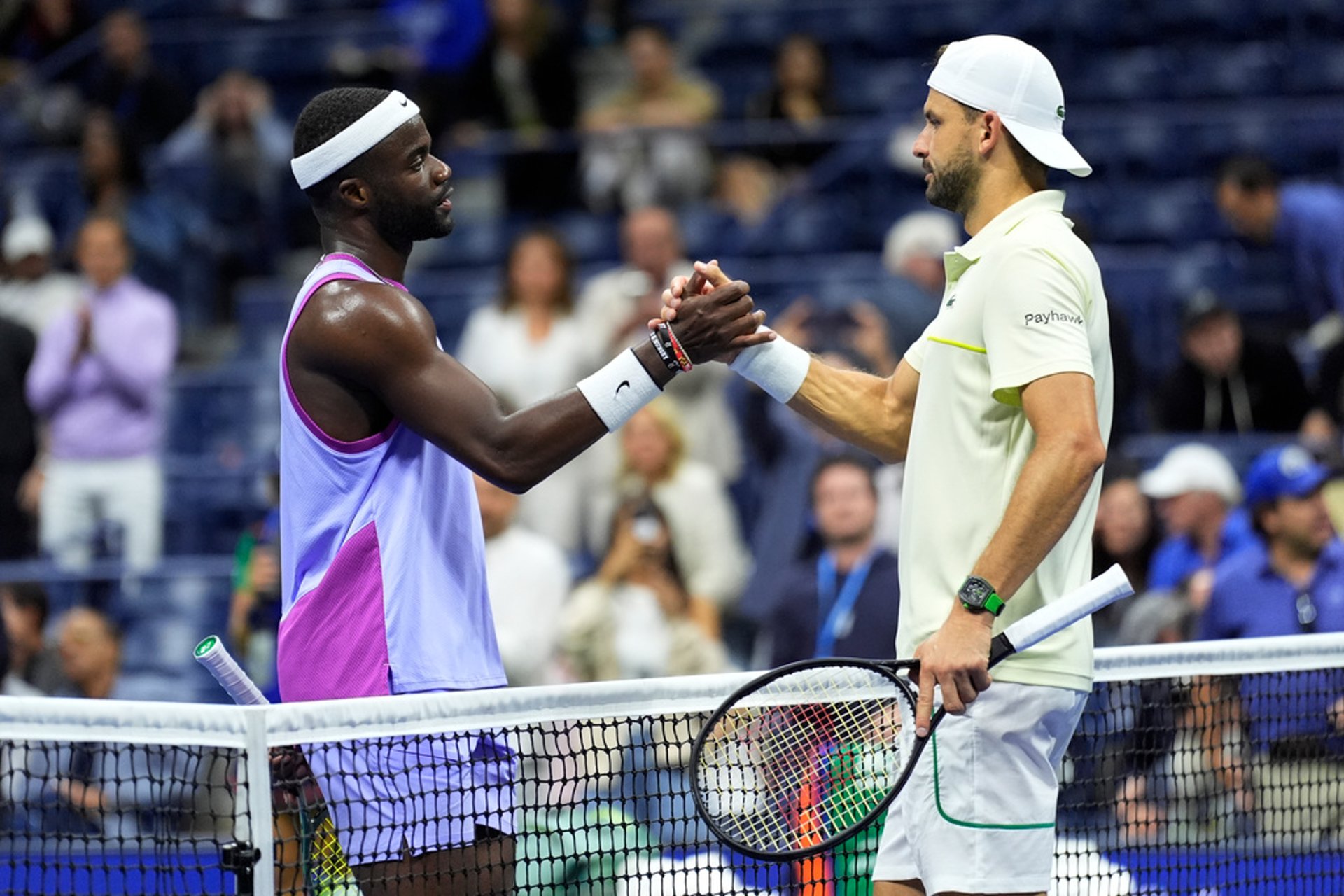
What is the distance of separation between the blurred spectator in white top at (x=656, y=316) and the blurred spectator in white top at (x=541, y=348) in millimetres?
134

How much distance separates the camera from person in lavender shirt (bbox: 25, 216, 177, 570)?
10.6 m

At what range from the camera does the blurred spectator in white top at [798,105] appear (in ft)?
41.1

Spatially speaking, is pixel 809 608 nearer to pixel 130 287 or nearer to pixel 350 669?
pixel 350 669

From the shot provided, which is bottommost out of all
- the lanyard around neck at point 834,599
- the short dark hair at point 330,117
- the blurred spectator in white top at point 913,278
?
the lanyard around neck at point 834,599

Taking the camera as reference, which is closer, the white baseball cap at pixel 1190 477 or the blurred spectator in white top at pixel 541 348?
the white baseball cap at pixel 1190 477

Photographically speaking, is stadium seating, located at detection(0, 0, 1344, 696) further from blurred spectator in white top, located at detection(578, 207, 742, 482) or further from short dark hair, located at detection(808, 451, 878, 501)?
short dark hair, located at detection(808, 451, 878, 501)

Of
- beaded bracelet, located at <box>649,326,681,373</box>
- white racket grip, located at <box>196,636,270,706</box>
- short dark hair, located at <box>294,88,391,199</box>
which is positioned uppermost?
short dark hair, located at <box>294,88,391,199</box>

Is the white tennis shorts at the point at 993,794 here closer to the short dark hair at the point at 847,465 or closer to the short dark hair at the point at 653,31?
the short dark hair at the point at 847,465

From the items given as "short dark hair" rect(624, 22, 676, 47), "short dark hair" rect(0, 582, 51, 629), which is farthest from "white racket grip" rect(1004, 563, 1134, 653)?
"short dark hair" rect(624, 22, 676, 47)

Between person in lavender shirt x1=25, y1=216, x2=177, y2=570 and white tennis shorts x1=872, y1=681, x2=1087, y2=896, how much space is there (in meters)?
7.30

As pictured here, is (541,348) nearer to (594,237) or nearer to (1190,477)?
(594,237)

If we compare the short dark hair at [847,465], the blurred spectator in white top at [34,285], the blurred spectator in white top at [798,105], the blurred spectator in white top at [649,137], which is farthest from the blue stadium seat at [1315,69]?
the blurred spectator in white top at [34,285]

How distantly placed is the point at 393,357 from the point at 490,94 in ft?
31.2

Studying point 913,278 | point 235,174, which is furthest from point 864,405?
point 235,174
